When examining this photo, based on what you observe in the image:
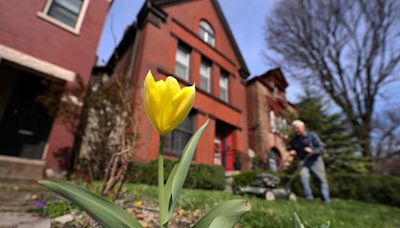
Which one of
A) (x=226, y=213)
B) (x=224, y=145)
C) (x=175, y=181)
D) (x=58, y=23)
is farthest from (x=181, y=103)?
(x=224, y=145)

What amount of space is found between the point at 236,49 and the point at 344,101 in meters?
8.31

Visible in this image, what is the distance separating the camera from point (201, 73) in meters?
11.4

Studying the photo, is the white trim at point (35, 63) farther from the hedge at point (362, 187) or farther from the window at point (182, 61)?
the hedge at point (362, 187)

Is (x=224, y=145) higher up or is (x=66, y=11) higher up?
(x=66, y=11)

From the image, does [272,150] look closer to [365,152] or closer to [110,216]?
[365,152]

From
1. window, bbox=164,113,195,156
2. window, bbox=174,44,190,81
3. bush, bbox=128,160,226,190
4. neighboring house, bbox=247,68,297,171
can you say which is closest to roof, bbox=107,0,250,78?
window, bbox=174,44,190,81

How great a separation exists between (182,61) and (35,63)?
6.11m

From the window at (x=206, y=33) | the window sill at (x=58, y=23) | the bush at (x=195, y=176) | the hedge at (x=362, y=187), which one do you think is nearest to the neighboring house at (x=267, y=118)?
the hedge at (x=362, y=187)

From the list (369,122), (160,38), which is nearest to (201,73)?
(160,38)

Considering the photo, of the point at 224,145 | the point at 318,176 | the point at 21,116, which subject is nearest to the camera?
the point at 318,176

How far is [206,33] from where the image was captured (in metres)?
12.4

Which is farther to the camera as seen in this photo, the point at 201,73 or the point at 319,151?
the point at 201,73

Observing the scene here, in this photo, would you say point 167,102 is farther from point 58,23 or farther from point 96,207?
point 58,23

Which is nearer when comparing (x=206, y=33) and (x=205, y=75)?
(x=205, y=75)
